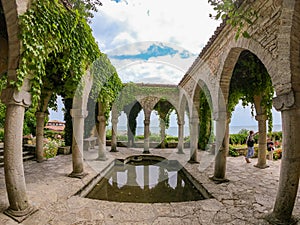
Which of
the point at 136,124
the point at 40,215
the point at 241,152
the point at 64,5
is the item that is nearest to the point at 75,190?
the point at 40,215

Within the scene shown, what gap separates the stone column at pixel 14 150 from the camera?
2926 mm

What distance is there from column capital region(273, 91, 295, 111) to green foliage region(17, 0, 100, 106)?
406 centimetres

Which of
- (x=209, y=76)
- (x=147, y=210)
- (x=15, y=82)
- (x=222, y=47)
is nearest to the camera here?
(x=15, y=82)

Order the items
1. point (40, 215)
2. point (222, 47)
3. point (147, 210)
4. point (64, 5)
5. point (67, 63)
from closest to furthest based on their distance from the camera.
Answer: point (40, 215) → point (147, 210) → point (64, 5) → point (67, 63) → point (222, 47)

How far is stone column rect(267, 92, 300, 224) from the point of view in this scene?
9.28 feet

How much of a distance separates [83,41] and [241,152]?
9.94 metres

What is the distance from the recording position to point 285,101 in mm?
2842

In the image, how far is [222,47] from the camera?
16.9 feet

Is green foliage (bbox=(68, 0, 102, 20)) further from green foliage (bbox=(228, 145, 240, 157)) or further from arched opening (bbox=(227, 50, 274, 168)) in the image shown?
green foliage (bbox=(228, 145, 240, 157))

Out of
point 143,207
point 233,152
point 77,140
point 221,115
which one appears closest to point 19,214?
point 143,207

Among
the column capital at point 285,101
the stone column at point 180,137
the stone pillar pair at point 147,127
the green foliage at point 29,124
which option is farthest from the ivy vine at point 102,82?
the green foliage at point 29,124

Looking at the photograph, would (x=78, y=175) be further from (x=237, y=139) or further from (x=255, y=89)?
(x=237, y=139)

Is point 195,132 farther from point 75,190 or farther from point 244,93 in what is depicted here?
point 75,190

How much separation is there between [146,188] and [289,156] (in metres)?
3.84
